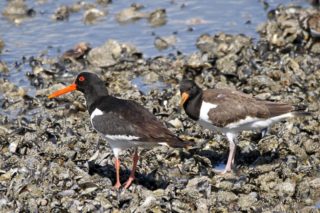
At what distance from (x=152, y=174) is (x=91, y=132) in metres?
1.68

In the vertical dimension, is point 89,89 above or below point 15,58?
above

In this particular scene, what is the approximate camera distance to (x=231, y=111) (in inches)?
404

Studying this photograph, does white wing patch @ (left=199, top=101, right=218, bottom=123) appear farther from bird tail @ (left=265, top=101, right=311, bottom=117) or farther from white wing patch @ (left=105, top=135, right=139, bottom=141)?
white wing patch @ (left=105, top=135, right=139, bottom=141)

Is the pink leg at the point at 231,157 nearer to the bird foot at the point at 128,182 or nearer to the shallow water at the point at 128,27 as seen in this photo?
the bird foot at the point at 128,182

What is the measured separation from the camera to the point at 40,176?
9.55 metres

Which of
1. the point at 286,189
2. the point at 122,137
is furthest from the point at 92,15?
the point at 286,189

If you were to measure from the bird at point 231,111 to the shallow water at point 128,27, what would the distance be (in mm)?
4864

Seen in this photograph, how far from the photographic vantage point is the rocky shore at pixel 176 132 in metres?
9.18

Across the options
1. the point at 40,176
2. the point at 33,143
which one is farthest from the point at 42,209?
the point at 33,143

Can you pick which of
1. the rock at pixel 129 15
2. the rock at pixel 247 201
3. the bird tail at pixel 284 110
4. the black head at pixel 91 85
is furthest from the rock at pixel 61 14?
the rock at pixel 247 201

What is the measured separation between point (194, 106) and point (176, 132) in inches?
40.3

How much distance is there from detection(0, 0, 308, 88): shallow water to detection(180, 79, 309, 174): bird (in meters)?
4.86

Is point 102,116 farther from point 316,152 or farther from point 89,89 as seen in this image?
point 316,152

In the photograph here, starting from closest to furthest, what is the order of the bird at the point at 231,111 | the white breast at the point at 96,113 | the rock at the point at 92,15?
the white breast at the point at 96,113, the bird at the point at 231,111, the rock at the point at 92,15
